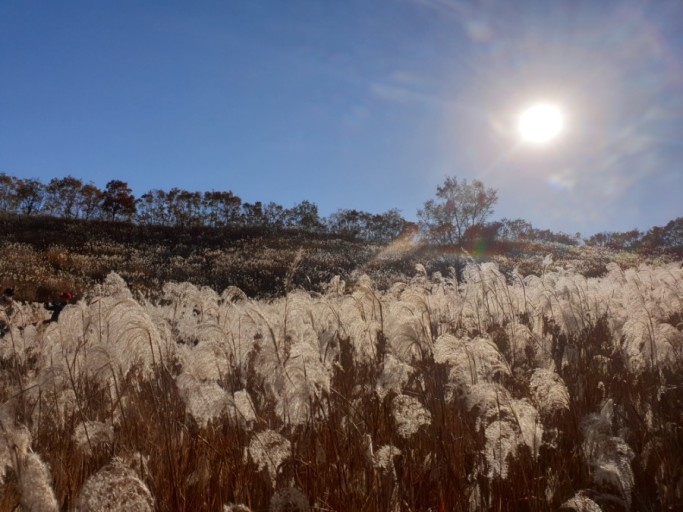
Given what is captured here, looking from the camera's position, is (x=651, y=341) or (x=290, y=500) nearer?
(x=290, y=500)

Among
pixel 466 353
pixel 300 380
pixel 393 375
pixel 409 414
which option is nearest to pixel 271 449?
pixel 300 380

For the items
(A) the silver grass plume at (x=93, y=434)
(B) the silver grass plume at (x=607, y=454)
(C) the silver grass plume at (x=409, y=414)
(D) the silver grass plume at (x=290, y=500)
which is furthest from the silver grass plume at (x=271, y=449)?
(B) the silver grass plume at (x=607, y=454)

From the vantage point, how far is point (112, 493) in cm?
171

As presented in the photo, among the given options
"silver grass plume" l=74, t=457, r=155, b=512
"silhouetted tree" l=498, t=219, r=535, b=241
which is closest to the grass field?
"silver grass plume" l=74, t=457, r=155, b=512

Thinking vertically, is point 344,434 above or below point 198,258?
below

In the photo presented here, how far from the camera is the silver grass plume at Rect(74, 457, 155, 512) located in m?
1.70

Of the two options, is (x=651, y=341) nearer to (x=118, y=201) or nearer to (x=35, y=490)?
(x=35, y=490)

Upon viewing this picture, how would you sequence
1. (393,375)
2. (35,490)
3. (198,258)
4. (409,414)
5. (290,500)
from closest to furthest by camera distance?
1. (35,490)
2. (290,500)
3. (409,414)
4. (393,375)
5. (198,258)

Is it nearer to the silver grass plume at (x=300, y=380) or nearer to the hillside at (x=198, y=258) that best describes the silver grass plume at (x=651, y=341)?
the silver grass plume at (x=300, y=380)

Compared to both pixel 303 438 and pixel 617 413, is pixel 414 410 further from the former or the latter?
pixel 617 413

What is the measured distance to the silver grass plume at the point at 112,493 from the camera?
1.70m

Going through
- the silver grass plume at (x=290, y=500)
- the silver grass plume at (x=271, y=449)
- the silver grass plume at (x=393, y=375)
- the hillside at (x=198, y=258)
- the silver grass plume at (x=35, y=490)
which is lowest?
the silver grass plume at (x=290, y=500)

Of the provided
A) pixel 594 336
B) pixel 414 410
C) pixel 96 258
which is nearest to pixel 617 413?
pixel 414 410

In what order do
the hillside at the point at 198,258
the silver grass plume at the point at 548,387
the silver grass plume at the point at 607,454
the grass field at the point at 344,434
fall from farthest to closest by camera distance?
1. the hillside at the point at 198,258
2. the silver grass plume at the point at 548,387
3. the grass field at the point at 344,434
4. the silver grass plume at the point at 607,454
